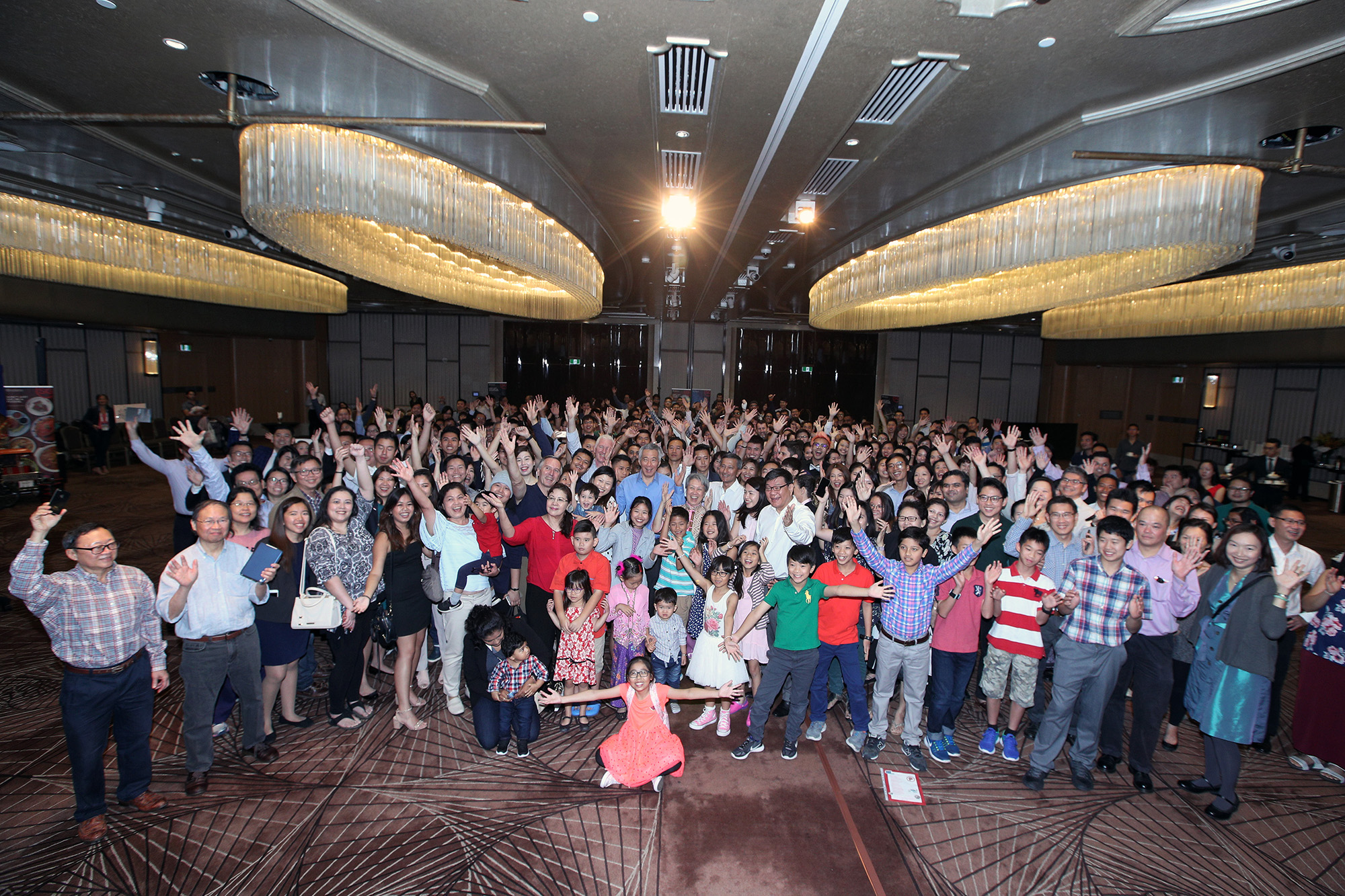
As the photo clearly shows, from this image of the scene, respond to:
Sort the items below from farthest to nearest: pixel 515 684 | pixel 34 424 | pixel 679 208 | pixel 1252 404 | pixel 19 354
Answer: pixel 1252 404
pixel 19 354
pixel 34 424
pixel 679 208
pixel 515 684

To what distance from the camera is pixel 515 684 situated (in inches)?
154

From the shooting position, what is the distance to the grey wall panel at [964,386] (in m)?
21.2

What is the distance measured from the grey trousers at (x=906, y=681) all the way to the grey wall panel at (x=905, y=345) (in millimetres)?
18386

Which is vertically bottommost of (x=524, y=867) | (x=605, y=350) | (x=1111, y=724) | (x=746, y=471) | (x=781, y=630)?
(x=524, y=867)

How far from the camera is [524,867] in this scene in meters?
3.11

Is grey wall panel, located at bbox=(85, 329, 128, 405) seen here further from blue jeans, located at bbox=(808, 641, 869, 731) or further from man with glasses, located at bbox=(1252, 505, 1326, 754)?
man with glasses, located at bbox=(1252, 505, 1326, 754)

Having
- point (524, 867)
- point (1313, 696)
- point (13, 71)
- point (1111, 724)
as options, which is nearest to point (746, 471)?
point (1111, 724)

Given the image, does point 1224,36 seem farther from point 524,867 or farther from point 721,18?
point 524,867

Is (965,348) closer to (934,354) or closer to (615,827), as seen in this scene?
(934,354)

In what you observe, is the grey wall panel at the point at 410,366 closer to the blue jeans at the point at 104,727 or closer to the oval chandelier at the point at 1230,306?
the oval chandelier at the point at 1230,306

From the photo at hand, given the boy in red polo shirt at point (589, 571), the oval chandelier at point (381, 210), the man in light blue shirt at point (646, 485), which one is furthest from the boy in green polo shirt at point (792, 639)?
the oval chandelier at point (381, 210)

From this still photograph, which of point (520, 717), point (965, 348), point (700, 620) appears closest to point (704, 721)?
point (700, 620)

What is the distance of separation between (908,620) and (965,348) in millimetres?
19727

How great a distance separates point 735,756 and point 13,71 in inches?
246
